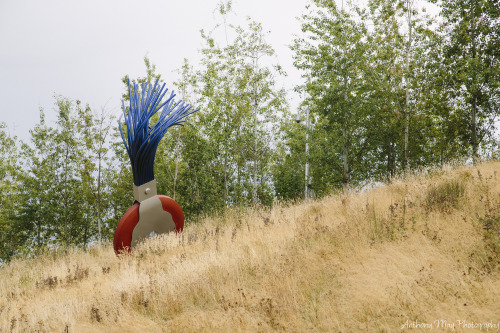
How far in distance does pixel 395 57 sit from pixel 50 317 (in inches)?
724

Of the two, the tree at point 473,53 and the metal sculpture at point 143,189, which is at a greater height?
the tree at point 473,53

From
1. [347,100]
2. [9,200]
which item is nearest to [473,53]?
[347,100]

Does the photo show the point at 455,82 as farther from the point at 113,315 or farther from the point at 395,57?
the point at 113,315

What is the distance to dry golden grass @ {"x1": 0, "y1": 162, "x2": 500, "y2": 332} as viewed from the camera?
4312 millimetres

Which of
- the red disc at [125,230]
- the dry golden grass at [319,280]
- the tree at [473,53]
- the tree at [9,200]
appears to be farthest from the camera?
the tree at [9,200]

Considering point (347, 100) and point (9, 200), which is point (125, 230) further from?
point (9, 200)

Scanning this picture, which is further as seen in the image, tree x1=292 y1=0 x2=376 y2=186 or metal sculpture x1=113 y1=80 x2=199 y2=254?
tree x1=292 y1=0 x2=376 y2=186

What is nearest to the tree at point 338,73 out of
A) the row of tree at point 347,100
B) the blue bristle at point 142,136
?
the row of tree at point 347,100

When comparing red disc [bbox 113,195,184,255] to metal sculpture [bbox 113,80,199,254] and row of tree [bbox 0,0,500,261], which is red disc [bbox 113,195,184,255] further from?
row of tree [bbox 0,0,500,261]

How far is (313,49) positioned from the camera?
2069cm

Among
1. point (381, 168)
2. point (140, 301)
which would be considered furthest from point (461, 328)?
point (381, 168)

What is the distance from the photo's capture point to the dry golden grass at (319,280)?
4.31 m

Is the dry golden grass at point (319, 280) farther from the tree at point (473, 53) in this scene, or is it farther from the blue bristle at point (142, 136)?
the tree at point (473, 53)

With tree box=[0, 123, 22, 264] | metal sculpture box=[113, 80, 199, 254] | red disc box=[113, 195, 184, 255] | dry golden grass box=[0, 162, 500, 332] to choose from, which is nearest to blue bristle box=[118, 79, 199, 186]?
metal sculpture box=[113, 80, 199, 254]
